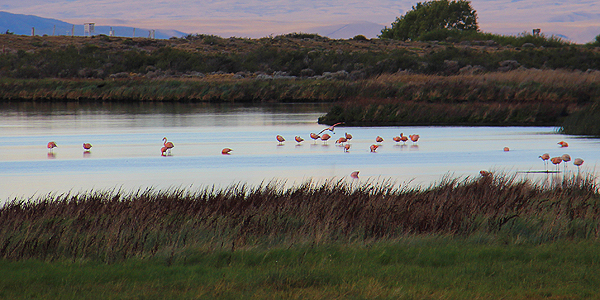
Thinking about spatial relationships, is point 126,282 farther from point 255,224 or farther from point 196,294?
point 255,224

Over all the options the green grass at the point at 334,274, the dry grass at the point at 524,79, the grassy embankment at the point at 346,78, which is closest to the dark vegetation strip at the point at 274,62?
the grassy embankment at the point at 346,78

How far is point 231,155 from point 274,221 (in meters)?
10.2

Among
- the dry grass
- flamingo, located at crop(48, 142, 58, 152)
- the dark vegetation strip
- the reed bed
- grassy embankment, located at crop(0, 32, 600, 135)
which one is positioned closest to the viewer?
the reed bed

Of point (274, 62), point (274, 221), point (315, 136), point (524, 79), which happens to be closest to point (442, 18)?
point (274, 62)

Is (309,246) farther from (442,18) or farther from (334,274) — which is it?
(442,18)

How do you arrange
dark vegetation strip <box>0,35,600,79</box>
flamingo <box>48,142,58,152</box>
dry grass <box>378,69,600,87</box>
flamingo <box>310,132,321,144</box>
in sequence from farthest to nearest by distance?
dark vegetation strip <box>0,35,600,79</box>
dry grass <box>378,69,600,87</box>
flamingo <box>310,132,321,144</box>
flamingo <box>48,142,58,152</box>

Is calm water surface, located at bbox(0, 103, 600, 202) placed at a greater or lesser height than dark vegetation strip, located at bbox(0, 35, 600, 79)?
lesser

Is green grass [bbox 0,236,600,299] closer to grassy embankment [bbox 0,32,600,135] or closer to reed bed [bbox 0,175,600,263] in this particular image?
reed bed [bbox 0,175,600,263]

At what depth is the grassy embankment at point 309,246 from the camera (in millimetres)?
6203

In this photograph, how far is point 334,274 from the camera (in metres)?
6.61

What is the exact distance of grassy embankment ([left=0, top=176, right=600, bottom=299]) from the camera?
20.4 feet

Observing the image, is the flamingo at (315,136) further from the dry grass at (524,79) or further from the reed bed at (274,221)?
the dry grass at (524,79)

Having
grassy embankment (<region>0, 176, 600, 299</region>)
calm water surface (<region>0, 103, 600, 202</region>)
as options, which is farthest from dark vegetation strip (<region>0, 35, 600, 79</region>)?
grassy embankment (<region>0, 176, 600, 299</region>)

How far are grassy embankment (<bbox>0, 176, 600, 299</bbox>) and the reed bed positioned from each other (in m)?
0.02
